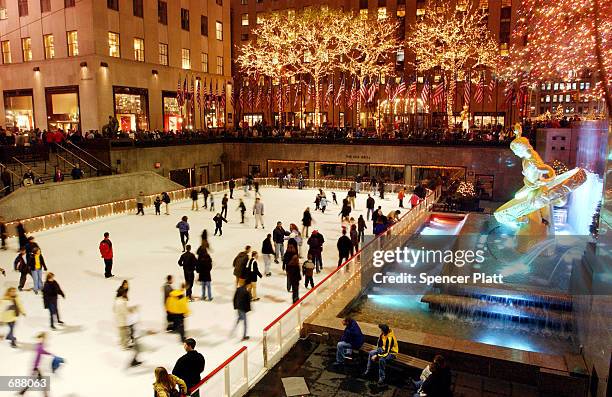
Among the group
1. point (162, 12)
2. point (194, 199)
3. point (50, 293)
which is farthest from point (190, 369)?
point (162, 12)

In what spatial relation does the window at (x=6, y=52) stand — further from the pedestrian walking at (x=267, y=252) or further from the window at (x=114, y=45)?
the pedestrian walking at (x=267, y=252)

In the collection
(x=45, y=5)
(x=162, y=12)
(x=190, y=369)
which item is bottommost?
(x=190, y=369)

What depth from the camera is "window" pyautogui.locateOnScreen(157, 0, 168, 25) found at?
39625 mm

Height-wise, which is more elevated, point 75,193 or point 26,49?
point 26,49

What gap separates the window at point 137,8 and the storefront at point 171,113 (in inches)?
254

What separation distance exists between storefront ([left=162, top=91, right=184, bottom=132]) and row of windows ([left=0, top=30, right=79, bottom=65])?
8253 mm

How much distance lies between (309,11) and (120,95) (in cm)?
1993

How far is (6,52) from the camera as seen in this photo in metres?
37.1

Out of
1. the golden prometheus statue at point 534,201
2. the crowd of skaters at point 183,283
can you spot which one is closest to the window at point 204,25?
the crowd of skaters at point 183,283

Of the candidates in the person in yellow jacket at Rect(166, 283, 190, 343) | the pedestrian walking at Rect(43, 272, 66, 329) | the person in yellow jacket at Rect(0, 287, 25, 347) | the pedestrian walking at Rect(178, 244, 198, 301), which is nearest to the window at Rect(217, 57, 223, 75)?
the pedestrian walking at Rect(178, 244, 198, 301)

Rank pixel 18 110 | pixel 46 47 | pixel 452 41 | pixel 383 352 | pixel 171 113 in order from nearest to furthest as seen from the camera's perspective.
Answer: pixel 383 352 → pixel 46 47 → pixel 18 110 → pixel 171 113 → pixel 452 41

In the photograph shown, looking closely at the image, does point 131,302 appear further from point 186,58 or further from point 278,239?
point 186,58

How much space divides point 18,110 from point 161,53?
1203cm

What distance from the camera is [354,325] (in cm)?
884
